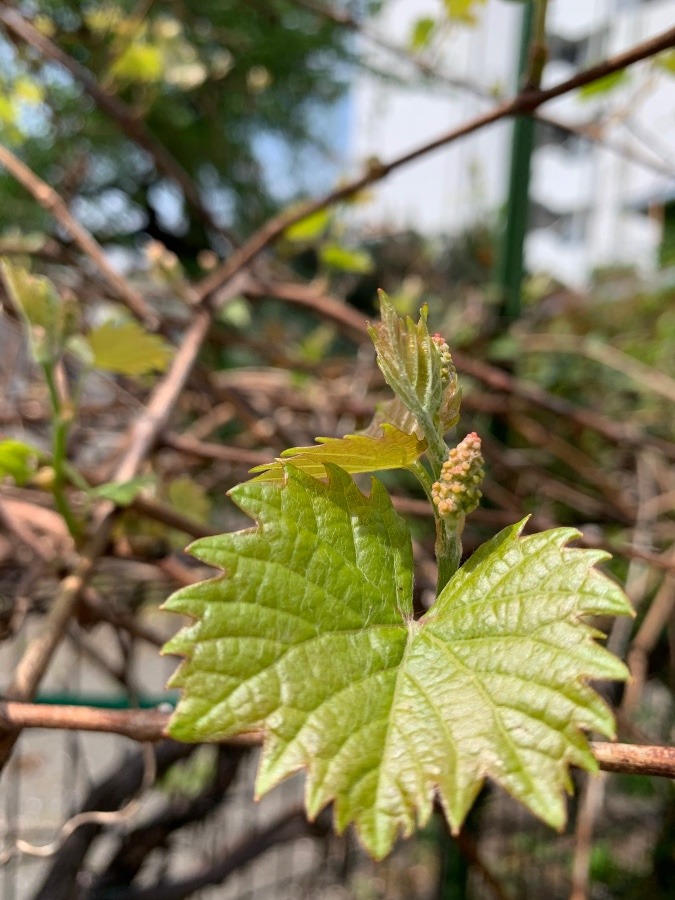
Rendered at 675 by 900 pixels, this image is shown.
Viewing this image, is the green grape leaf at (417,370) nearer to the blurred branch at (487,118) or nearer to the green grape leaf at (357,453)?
the green grape leaf at (357,453)

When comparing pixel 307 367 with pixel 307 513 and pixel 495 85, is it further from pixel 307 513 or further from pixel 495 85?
pixel 307 513

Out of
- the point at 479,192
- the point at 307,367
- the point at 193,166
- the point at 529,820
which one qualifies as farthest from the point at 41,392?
the point at 193,166

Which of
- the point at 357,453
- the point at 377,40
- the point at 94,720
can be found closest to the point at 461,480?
the point at 357,453

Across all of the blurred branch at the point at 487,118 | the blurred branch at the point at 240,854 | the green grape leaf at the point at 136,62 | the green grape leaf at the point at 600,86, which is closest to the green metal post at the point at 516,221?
the green grape leaf at the point at 600,86

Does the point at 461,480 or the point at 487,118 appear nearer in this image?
the point at 461,480

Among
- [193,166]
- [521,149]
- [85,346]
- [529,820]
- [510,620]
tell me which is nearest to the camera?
[510,620]

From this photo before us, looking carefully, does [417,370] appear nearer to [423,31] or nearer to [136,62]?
[423,31]
